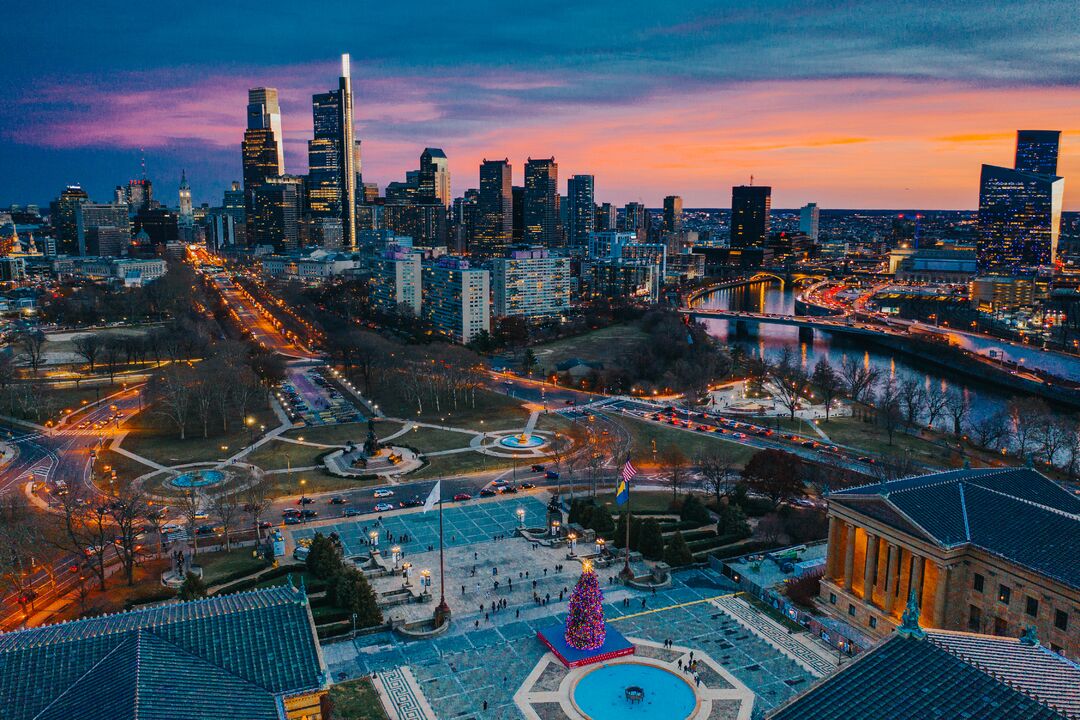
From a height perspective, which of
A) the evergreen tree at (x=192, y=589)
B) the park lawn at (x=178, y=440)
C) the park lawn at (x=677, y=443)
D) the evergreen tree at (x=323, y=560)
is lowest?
the park lawn at (x=178, y=440)

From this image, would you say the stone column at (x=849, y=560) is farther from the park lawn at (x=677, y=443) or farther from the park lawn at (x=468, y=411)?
the park lawn at (x=468, y=411)

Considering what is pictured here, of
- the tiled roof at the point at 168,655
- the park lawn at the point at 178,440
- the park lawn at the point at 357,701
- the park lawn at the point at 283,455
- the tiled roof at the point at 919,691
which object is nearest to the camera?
the tiled roof at the point at 919,691

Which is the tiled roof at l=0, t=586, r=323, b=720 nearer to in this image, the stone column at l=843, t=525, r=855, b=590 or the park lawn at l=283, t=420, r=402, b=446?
the stone column at l=843, t=525, r=855, b=590

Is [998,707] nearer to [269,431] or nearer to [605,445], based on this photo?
[605,445]

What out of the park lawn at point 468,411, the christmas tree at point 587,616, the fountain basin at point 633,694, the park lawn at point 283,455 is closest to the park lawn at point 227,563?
the park lawn at point 283,455

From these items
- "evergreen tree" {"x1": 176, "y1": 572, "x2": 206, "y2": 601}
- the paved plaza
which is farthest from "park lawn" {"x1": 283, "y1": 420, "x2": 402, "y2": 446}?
"evergreen tree" {"x1": 176, "y1": 572, "x2": 206, "y2": 601}

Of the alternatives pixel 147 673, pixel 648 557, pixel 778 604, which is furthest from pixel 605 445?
pixel 147 673

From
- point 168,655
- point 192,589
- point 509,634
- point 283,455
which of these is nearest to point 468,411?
point 283,455
